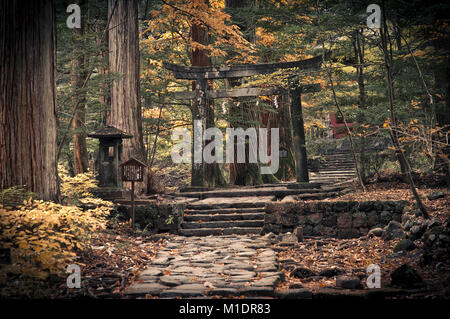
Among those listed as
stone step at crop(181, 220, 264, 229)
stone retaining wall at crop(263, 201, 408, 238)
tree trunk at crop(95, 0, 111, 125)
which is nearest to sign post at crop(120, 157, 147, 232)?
stone step at crop(181, 220, 264, 229)

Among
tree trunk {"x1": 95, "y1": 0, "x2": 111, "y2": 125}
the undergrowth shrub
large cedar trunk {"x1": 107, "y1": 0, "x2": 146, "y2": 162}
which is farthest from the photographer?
large cedar trunk {"x1": 107, "y1": 0, "x2": 146, "y2": 162}

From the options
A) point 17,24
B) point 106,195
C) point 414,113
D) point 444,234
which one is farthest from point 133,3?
point 444,234

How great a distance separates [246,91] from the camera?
583 inches

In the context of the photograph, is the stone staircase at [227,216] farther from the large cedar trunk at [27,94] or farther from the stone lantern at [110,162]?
the large cedar trunk at [27,94]

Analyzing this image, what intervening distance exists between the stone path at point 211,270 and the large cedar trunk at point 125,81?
4.19 meters

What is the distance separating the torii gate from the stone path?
6061 millimetres

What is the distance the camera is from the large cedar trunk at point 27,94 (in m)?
6.03

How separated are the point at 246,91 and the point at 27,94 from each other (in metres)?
9.47

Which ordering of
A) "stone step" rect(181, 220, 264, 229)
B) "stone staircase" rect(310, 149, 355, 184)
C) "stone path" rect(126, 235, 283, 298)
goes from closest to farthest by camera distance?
"stone path" rect(126, 235, 283, 298) → "stone step" rect(181, 220, 264, 229) → "stone staircase" rect(310, 149, 355, 184)

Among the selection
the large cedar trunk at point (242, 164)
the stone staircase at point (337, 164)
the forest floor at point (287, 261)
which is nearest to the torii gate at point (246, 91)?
the large cedar trunk at point (242, 164)

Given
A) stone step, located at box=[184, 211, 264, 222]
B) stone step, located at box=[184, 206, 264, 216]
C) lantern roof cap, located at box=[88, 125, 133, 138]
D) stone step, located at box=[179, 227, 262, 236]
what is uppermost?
lantern roof cap, located at box=[88, 125, 133, 138]

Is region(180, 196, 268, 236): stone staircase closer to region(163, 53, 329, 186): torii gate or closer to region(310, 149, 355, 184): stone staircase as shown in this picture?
region(163, 53, 329, 186): torii gate

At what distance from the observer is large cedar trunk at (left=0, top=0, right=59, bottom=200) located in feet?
19.8

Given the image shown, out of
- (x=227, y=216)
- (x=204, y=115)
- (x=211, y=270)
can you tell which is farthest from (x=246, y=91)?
(x=211, y=270)
